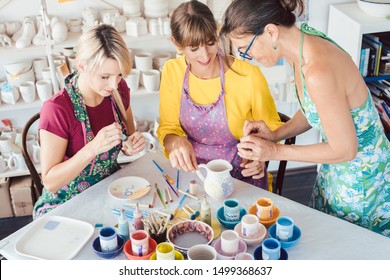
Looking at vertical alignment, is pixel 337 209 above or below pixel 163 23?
below

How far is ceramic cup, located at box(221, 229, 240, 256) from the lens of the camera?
166cm

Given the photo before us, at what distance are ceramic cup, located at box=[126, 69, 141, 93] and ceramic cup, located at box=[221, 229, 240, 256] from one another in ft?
5.12

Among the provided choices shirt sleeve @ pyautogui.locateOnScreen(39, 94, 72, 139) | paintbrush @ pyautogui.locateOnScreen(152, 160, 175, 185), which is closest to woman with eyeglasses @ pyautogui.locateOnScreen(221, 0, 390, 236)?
paintbrush @ pyautogui.locateOnScreen(152, 160, 175, 185)

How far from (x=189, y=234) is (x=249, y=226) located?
0.22m

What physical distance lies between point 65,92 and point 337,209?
1.16 metres

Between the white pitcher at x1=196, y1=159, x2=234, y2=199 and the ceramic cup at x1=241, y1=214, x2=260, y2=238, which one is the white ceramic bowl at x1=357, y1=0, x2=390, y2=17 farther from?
the ceramic cup at x1=241, y1=214, x2=260, y2=238

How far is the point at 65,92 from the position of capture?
207 cm

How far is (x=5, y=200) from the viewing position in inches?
127

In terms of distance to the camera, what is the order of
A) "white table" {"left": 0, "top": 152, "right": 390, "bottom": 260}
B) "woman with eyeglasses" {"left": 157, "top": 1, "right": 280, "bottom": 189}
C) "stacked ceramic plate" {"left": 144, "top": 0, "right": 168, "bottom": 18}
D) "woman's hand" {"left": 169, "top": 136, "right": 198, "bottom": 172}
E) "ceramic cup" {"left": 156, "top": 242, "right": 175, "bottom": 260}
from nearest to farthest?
"ceramic cup" {"left": 156, "top": 242, "right": 175, "bottom": 260}
"white table" {"left": 0, "top": 152, "right": 390, "bottom": 260}
"woman's hand" {"left": 169, "top": 136, "right": 198, "bottom": 172}
"woman with eyeglasses" {"left": 157, "top": 1, "right": 280, "bottom": 189}
"stacked ceramic plate" {"left": 144, "top": 0, "right": 168, "bottom": 18}

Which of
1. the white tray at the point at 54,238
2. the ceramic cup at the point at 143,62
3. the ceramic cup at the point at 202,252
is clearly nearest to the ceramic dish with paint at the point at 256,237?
the ceramic cup at the point at 202,252

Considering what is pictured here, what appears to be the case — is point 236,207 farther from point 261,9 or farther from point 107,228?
point 261,9

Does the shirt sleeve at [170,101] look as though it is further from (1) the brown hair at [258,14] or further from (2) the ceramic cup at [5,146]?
(2) the ceramic cup at [5,146]

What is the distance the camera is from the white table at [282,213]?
5.57ft
